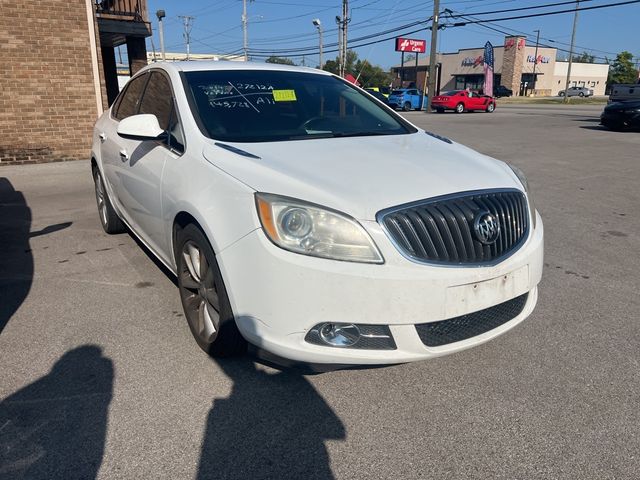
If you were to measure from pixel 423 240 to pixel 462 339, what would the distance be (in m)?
0.57

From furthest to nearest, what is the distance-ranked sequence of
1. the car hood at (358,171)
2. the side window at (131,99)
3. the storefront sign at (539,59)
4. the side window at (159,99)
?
1. the storefront sign at (539,59)
2. the side window at (131,99)
3. the side window at (159,99)
4. the car hood at (358,171)

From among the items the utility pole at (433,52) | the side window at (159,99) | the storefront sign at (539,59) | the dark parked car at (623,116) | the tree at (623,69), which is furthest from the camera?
the tree at (623,69)

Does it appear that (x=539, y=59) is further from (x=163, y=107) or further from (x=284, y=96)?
(x=163, y=107)

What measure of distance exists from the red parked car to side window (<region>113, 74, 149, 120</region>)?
32267mm

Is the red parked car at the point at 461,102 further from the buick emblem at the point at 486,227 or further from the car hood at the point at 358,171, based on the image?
the buick emblem at the point at 486,227

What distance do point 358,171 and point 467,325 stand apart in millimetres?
922

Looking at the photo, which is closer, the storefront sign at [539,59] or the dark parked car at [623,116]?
the dark parked car at [623,116]

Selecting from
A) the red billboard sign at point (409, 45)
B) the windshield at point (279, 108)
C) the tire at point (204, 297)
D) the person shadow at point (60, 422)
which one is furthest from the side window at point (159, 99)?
the red billboard sign at point (409, 45)

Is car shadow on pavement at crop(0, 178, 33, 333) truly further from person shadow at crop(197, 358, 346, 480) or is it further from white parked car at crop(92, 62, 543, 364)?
person shadow at crop(197, 358, 346, 480)

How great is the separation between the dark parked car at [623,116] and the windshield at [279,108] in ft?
57.0

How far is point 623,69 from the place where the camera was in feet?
313

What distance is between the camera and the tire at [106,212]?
16.9 feet

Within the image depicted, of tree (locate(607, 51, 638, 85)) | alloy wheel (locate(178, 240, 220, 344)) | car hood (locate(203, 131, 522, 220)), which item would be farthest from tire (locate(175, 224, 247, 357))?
tree (locate(607, 51, 638, 85))

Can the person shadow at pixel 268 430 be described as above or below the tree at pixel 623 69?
below
